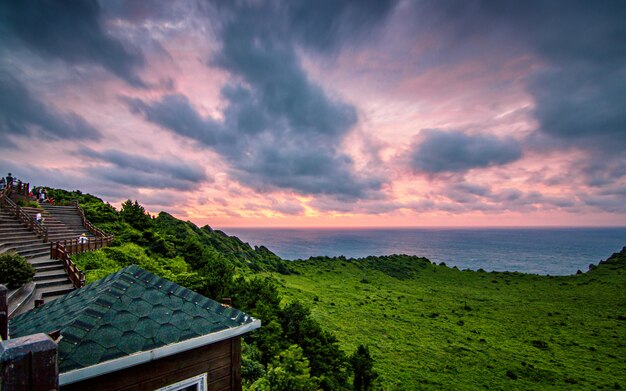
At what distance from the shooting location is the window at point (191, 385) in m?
5.98

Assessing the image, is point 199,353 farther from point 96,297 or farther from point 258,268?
point 258,268

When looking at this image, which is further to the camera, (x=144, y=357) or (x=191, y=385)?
(x=191, y=385)

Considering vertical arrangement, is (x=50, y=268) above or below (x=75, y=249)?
below

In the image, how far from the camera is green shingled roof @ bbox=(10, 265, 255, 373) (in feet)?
17.3

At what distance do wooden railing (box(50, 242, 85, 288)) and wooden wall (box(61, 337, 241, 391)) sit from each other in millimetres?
15605

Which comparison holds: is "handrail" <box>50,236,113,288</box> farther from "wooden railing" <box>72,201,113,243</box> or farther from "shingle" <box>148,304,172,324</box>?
"shingle" <box>148,304,172,324</box>

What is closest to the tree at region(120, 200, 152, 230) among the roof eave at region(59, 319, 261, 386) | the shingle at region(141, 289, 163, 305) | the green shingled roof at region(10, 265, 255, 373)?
the green shingled roof at region(10, 265, 255, 373)

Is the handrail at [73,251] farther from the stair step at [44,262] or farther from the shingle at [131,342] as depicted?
the shingle at [131,342]

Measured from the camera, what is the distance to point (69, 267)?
59.1 ft

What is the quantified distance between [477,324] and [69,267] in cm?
6336

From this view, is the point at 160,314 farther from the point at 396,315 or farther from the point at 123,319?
the point at 396,315

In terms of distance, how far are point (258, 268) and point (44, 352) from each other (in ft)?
206

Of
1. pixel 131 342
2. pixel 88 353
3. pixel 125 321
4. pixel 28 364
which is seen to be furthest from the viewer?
pixel 125 321

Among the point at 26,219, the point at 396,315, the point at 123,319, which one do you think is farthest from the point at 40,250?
the point at 396,315
